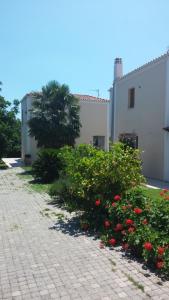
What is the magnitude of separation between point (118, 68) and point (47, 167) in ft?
33.2

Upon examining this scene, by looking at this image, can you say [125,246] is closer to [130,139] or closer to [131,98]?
[130,139]

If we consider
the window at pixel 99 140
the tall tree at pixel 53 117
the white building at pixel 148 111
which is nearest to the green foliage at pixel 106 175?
the white building at pixel 148 111

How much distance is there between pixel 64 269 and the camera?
5168 millimetres

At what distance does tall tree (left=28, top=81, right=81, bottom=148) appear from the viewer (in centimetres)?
2034

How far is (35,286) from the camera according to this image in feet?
15.1

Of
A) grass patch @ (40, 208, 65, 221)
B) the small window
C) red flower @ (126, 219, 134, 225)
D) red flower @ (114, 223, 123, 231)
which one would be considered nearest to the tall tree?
the small window

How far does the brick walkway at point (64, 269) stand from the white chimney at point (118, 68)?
1569 centimetres

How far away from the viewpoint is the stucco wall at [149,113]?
16.1 meters

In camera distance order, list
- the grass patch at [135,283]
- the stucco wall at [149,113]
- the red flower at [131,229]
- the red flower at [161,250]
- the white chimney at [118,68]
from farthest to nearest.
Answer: the white chimney at [118,68]
the stucco wall at [149,113]
the red flower at [131,229]
the red flower at [161,250]
the grass patch at [135,283]

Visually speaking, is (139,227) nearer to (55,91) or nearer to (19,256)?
(19,256)

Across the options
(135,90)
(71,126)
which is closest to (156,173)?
(135,90)

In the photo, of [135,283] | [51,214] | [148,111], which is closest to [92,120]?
[148,111]

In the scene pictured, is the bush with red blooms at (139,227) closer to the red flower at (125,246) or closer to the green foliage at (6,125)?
the red flower at (125,246)

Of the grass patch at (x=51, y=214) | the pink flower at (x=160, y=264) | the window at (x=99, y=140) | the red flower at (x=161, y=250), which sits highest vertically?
Answer: the window at (x=99, y=140)
